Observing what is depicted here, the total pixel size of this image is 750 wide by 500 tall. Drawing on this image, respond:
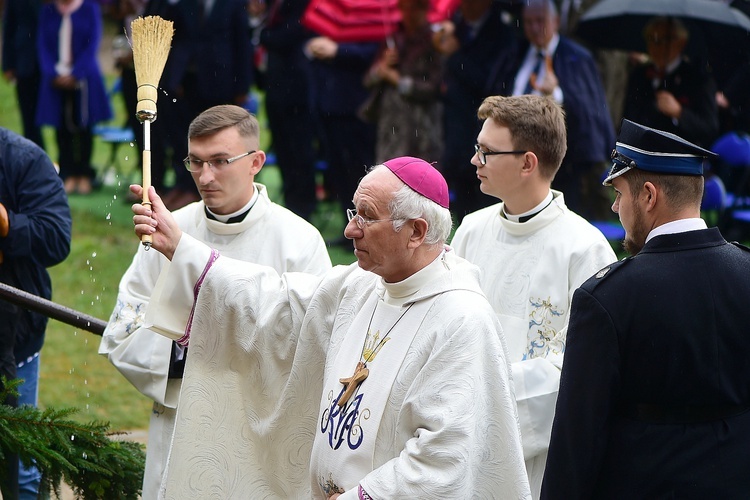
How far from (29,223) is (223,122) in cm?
110

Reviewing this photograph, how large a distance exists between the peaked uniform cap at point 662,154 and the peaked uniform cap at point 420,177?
608 millimetres

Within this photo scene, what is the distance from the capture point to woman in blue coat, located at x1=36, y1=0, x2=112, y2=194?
14.1m

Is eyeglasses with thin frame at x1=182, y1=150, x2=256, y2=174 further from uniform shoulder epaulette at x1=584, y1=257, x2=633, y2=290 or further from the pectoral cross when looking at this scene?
uniform shoulder epaulette at x1=584, y1=257, x2=633, y2=290

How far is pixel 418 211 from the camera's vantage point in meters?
3.93

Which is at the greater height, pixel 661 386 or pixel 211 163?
pixel 211 163

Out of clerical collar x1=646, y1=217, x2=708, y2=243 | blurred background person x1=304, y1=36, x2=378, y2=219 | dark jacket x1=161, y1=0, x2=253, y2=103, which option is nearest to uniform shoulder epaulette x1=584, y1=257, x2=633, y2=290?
clerical collar x1=646, y1=217, x2=708, y2=243

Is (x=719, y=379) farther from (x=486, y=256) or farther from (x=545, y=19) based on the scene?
(x=545, y=19)

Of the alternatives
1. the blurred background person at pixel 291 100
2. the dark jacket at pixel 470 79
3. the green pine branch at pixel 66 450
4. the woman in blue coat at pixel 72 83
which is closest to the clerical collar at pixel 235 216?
the green pine branch at pixel 66 450

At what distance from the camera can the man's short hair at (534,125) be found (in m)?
5.12

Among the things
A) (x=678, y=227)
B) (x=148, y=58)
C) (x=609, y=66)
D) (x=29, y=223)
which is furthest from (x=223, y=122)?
(x=609, y=66)

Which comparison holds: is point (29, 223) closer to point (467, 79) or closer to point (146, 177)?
point (146, 177)

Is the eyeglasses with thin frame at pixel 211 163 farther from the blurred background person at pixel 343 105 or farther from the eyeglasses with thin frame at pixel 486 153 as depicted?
the blurred background person at pixel 343 105

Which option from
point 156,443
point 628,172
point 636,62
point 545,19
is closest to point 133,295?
point 156,443

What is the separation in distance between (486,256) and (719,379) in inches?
73.2
